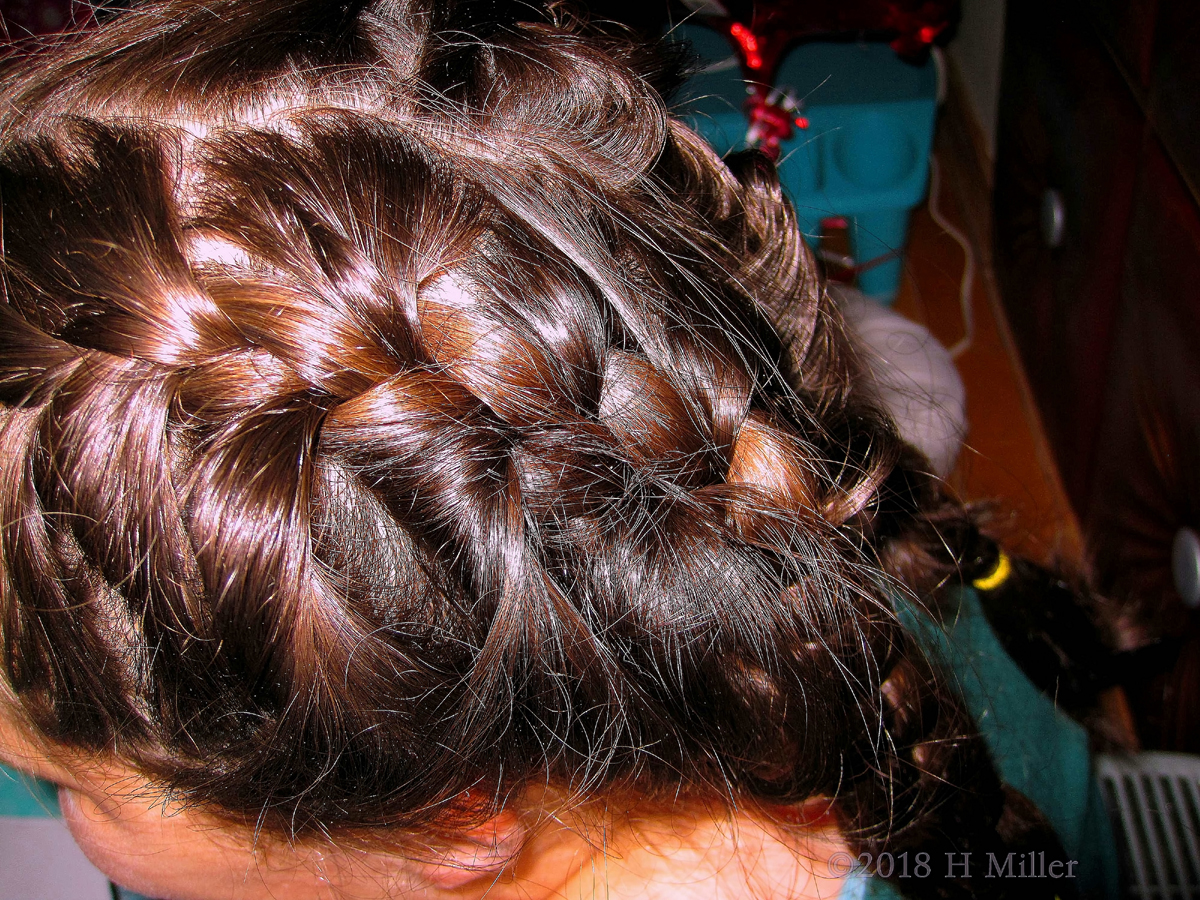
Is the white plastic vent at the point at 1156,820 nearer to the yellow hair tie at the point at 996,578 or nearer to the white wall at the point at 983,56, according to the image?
the yellow hair tie at the point at 996,578

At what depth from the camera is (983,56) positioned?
1.52 metres

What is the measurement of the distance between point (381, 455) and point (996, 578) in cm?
67

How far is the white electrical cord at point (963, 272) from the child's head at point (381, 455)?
1.15 m

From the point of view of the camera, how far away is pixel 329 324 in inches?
12.8

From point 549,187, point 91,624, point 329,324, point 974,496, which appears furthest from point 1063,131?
point 91,624

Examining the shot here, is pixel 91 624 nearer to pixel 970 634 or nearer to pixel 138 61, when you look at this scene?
pixel 138 61

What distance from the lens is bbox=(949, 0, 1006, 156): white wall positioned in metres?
1.42

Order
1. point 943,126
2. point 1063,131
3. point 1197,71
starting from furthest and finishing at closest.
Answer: point 943,126, point 1063,131, point 1197,71

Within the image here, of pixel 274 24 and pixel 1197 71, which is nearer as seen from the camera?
pixel 274 24

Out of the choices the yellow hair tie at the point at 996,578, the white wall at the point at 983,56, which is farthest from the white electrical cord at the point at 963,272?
the yellow hair tie at the point at 996,578

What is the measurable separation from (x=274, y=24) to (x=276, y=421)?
225 millimetres

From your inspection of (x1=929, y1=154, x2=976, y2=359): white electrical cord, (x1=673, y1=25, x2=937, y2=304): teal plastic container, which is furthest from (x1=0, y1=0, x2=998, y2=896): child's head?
(x1=929, y1=154, x2=976, y2=359): white electrical cord

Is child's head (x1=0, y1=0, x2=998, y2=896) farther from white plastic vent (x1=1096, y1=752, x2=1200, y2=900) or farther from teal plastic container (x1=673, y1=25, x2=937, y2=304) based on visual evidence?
teal plastic container (x1=673, y1=25, x2=937, y2=304)

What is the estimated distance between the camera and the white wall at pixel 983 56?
4.65ft
